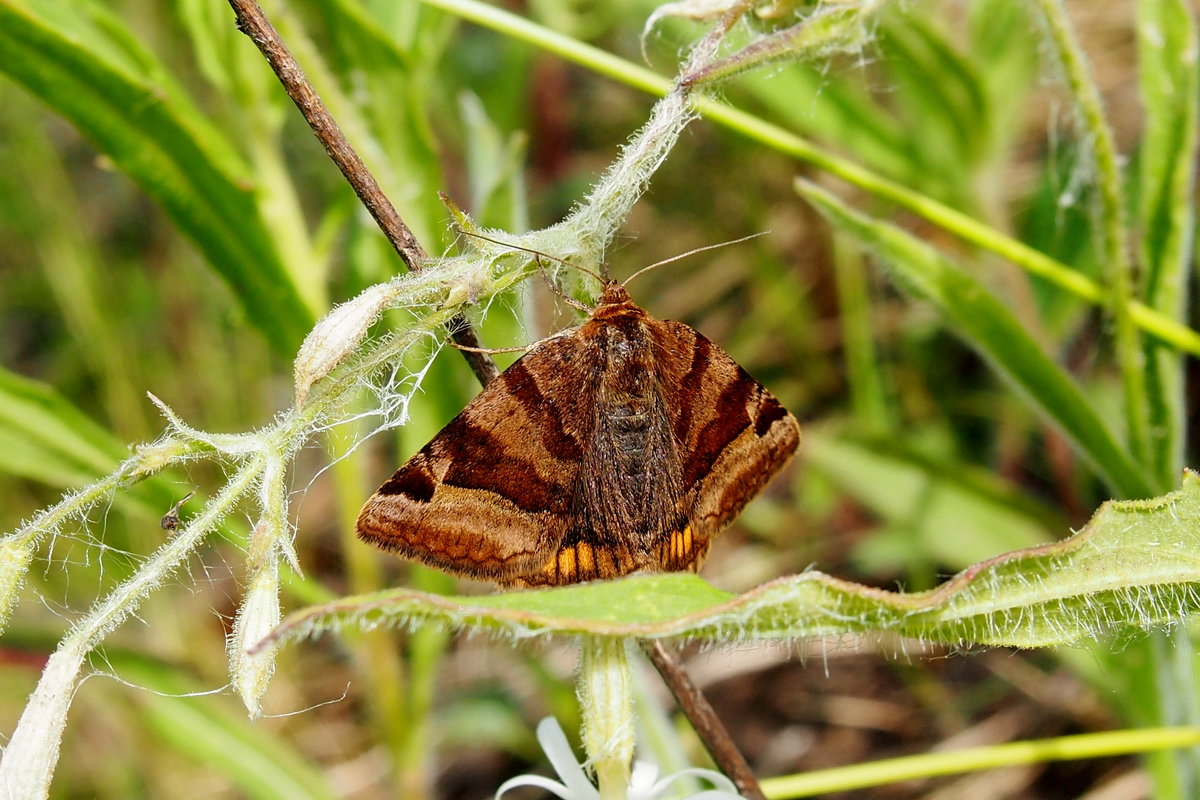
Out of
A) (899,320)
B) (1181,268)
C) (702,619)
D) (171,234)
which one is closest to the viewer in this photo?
(702,619)

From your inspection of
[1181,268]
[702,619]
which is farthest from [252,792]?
[1181,268]

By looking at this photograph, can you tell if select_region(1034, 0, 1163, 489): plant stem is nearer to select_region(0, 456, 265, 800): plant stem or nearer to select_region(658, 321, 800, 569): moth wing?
select_region(658, 321, 800, 569): moth wing

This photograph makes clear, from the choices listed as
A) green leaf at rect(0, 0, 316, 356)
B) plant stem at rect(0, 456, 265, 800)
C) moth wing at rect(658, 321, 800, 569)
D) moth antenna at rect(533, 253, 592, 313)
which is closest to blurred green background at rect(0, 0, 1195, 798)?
green leaf at rect(0, 0, 316, 356)

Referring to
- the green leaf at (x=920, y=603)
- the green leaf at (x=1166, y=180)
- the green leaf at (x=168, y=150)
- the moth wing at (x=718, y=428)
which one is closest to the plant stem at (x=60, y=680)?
the green leaf at (x=920, y=603)

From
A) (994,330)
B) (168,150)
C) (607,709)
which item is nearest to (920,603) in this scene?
(607,709)

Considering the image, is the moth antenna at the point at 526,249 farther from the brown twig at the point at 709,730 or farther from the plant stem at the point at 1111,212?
the plant stem at the point at 1111,212

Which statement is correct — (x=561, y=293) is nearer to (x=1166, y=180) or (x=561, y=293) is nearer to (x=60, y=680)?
(x=60, y=680)

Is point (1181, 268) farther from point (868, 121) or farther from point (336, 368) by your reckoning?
point (336, 368)
